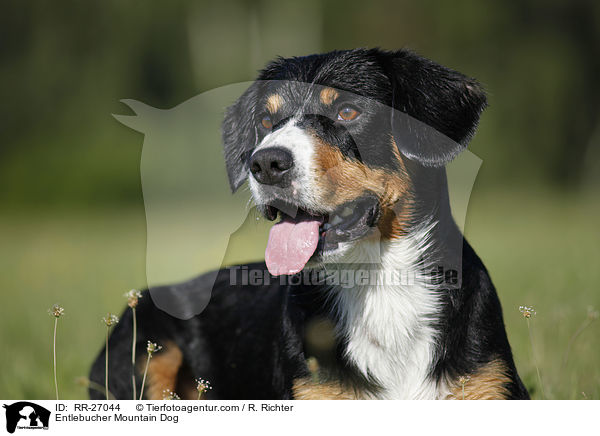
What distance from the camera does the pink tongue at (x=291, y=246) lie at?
3080 mm

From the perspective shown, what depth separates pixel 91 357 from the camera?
525 centimetres

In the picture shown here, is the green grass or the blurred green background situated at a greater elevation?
the blurred green background

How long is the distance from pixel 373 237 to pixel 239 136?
49.4 inches

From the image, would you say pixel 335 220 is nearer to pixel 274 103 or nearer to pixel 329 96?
pixel 329 96

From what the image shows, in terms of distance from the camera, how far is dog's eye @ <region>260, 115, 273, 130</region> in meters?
3.56

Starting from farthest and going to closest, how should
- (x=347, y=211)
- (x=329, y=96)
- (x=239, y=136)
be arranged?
(x=239, y=136), (x=329, y=96), (x=347, y=211)

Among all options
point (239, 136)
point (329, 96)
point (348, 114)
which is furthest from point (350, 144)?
point (239, 136)

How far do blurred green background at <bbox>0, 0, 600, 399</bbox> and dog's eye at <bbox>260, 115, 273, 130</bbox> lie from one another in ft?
14.1

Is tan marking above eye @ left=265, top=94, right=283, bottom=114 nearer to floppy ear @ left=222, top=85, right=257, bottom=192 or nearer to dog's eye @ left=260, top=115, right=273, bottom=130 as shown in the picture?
dog's eye @ left=260, top=115, right=273, bottom=130

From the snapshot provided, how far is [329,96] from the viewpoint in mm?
3348

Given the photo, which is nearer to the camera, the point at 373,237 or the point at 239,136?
the point at 373,237

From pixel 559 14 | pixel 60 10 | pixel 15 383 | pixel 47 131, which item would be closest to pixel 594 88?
pixel 559 14

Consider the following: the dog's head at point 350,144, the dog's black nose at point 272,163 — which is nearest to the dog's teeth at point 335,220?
the dog's head at point 350,144

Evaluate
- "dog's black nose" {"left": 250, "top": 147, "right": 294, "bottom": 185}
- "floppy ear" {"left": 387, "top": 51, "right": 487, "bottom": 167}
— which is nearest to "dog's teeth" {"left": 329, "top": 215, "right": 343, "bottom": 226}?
"dog's black nose" {"left": 250, "top": 147, "right": 294, "bottom": 185}
